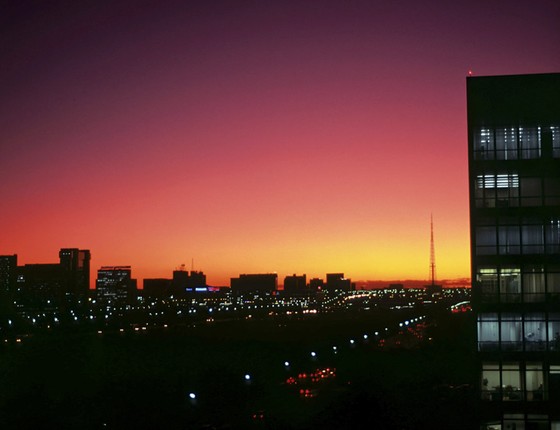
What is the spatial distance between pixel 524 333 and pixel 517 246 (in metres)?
4.61

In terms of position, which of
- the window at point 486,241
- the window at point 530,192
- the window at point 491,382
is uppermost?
the window at point 530,192

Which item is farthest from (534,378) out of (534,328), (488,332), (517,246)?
(517,246)

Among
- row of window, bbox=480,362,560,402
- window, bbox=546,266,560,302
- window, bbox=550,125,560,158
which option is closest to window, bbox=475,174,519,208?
window, bbox=550,125,560,158

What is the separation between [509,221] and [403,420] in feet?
42.0

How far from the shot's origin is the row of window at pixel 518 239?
1583 inches

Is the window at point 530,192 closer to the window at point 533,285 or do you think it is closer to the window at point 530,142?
the window at point 530,142

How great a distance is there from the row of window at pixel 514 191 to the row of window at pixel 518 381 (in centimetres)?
852

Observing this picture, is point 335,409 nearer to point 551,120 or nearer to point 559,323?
point 559,323

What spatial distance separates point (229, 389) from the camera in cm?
6625

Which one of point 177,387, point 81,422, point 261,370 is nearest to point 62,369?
point 261,370

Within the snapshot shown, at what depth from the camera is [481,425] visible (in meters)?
39.8

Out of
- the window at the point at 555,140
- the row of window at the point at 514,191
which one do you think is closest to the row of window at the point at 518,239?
the row of window at the point at 514,191

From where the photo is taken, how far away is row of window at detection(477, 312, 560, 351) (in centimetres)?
3984

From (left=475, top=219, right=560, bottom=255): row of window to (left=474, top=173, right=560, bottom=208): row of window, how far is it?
46.9 inches
